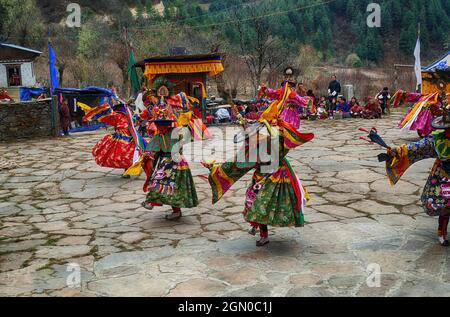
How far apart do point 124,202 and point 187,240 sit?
231 centimetres

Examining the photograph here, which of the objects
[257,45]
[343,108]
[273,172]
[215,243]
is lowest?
[215,243]

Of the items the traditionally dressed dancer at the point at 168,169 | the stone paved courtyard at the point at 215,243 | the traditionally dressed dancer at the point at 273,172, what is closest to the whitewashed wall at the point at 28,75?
the stone paved courtyard at the point at 215,243

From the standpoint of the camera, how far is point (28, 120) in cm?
1634

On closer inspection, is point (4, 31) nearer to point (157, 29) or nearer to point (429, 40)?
point (157, 29)

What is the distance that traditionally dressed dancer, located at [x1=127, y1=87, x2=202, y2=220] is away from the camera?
705 centimetres

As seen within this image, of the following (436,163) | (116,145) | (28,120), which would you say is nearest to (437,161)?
(436,163)

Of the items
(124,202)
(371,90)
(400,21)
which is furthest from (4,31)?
(124,202)

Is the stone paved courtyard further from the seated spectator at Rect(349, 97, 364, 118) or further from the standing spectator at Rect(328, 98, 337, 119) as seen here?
the standing spectator at Rect(328, 98, 337, 119)

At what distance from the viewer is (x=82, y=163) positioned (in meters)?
11.9

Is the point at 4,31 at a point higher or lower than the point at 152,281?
higher

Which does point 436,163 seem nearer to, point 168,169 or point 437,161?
point 437,161

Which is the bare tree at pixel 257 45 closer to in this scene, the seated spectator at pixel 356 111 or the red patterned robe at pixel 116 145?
the seated spectator at pixel 356 111

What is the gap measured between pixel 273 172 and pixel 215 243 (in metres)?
1.16

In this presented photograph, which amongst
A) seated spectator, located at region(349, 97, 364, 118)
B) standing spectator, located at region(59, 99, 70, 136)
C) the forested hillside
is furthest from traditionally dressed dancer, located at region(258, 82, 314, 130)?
the forested hillside
